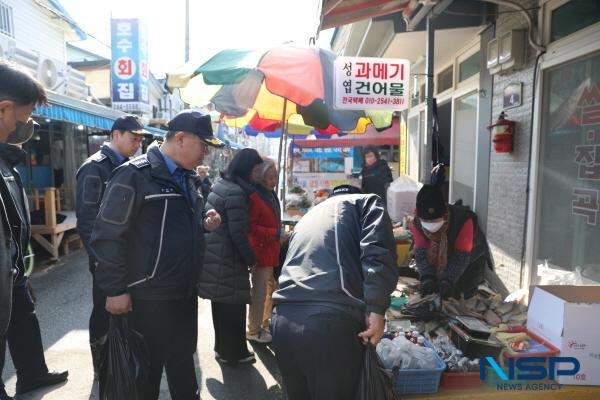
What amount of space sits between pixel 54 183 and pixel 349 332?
498 inches

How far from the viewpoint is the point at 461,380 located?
2.48 m

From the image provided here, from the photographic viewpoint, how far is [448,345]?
2758 millimetres

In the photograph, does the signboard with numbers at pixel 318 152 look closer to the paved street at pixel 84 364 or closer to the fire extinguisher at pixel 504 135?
the paved street at pixel 84 364

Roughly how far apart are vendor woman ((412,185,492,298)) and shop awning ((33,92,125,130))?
5.43 metres

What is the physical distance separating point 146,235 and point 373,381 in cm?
143

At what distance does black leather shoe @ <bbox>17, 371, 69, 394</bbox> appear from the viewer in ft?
10.7

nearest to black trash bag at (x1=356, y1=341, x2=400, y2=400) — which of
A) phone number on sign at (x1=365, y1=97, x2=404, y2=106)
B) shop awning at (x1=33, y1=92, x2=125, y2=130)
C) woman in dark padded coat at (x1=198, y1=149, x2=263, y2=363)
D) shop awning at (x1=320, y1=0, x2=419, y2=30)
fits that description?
woman in dark padded coat at (x1=198, y1=149, x2=263, y2=363)

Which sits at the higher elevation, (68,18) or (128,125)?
(68,18)

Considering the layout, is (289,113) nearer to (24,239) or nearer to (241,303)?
(241,303)

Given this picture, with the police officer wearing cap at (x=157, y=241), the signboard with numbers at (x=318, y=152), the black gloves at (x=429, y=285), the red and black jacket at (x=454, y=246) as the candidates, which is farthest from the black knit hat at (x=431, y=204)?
the signboard with numbers at (x=318, y=152)

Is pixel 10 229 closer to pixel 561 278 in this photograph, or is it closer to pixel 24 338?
pixel 24 338

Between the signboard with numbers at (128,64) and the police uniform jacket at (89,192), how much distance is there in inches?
469

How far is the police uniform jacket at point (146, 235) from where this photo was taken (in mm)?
2322

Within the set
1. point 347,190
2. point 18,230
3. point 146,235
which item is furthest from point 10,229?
point 347,190
